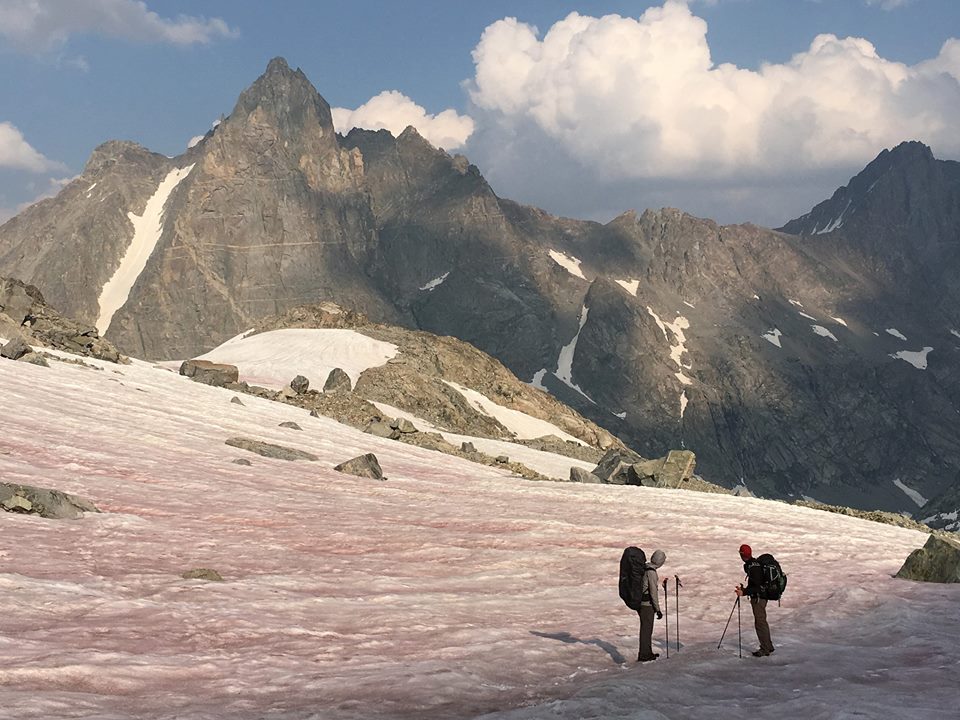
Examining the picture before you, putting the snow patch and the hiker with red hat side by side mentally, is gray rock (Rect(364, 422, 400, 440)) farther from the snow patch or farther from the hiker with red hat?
the hiker with red hat

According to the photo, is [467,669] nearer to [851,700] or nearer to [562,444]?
[851,700]

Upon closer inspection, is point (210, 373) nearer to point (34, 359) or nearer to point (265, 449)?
point (34, 359)

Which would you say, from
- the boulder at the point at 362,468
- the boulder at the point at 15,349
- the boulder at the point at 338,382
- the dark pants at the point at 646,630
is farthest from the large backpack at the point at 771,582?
the boulder at the point at 338,382

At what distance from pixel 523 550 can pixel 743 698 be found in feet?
42.4

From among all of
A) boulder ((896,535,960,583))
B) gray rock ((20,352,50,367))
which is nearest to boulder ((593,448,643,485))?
boulder ((896,535,960,583))

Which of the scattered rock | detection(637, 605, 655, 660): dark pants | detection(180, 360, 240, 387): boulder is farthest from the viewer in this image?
detection(180, 360, 240, 387): boulder

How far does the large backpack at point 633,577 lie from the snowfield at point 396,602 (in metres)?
1.04

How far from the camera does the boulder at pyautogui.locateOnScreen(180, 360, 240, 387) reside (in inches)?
2621

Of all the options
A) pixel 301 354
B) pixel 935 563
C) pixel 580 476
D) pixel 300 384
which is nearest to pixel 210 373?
pixel 300 384

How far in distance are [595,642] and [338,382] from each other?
69.5 m

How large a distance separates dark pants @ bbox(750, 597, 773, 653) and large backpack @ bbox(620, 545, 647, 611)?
2009 millimetres

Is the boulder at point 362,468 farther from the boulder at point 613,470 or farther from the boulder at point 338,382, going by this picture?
the boulder at point 338,382

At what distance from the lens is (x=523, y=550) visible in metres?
26.4

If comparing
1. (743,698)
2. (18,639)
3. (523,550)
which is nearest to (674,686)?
(743,698)
